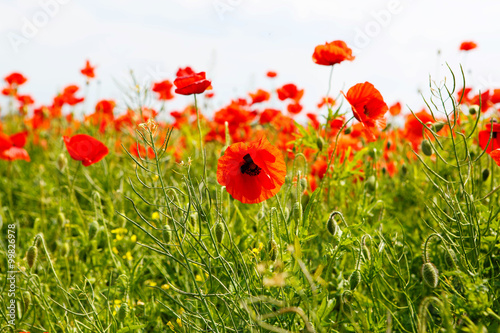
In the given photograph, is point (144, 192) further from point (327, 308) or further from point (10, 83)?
point (10, 83)

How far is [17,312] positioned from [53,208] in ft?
4.37

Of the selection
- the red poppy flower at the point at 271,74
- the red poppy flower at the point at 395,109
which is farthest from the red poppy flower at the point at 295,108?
the red poppy flower at the point at 395,109

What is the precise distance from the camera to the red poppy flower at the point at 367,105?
1.82 metres

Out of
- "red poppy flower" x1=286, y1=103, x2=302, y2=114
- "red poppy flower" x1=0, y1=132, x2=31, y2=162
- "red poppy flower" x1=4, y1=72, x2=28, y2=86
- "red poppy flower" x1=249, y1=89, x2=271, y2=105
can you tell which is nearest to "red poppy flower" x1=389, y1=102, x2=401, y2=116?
"red poppy flower" x1=286, y1=103, x2=302, y2=114

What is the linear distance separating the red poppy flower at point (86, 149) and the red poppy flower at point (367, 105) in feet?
4.08

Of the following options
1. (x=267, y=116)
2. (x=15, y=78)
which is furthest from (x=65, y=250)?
(x=15, y=78)

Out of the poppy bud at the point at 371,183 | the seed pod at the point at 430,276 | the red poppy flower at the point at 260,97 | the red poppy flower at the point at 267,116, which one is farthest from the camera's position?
the red poppy flower at the point at 260,97

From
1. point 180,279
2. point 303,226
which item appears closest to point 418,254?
point 303,226

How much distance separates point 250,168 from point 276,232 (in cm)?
35

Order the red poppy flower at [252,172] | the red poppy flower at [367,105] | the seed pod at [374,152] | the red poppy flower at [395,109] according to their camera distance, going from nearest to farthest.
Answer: the red poppy flower at [252,172] → the red poppy flower at [367,105] → the seed pod at [374,152] → the red poppy flower at [395,109]

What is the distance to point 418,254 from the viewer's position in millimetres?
2164

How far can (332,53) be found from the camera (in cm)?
233

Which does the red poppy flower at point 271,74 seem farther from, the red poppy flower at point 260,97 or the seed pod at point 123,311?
the seed pod at point 123,311

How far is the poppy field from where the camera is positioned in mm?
1457
